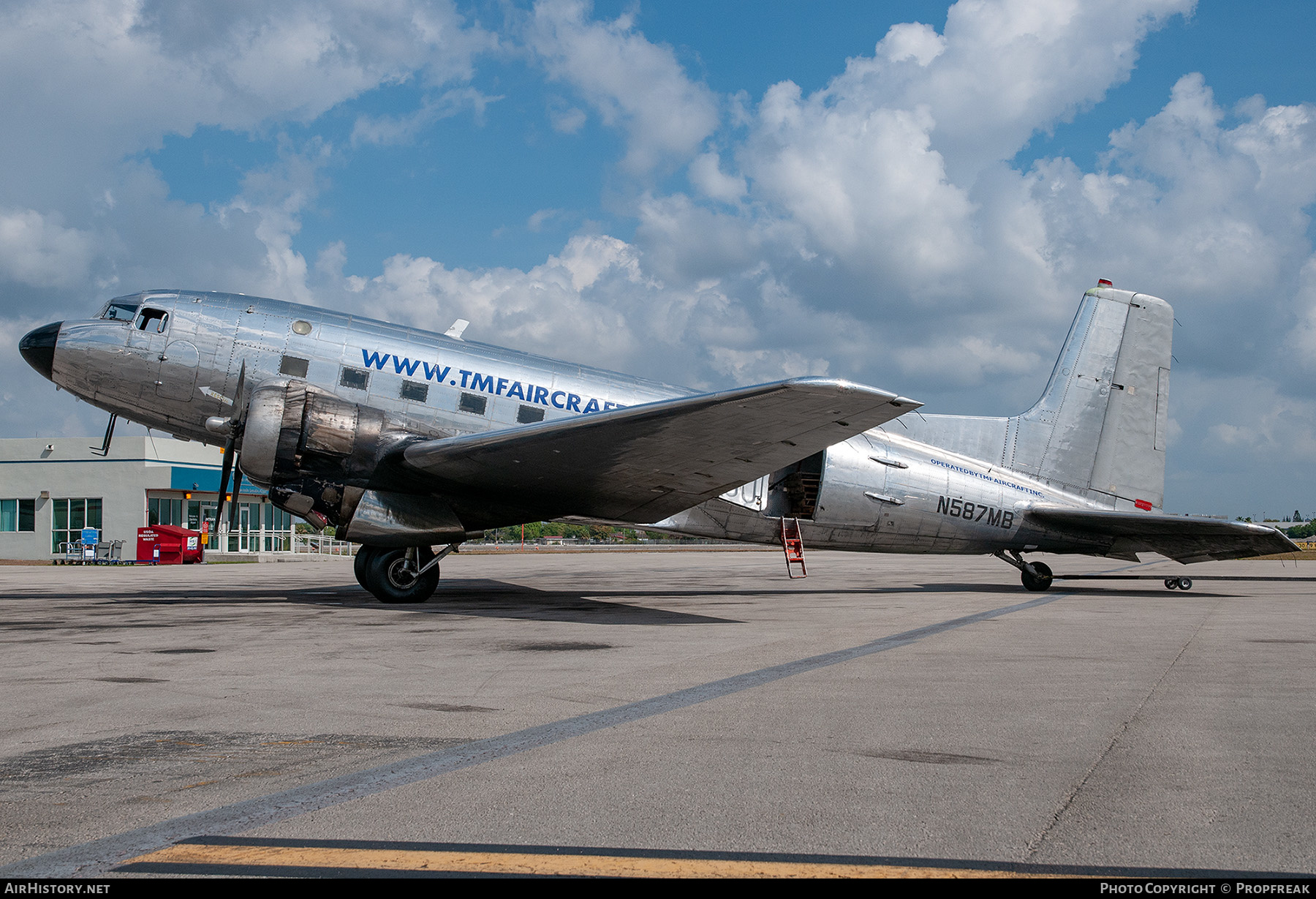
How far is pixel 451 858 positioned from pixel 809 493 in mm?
13166

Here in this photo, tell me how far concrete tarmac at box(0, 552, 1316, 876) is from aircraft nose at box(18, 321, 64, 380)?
5240 mm

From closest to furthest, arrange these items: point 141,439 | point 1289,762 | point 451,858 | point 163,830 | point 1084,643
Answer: point 451,858, point 163,830, point 1289,762, point 1084,643, point 141,439

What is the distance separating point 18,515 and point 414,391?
4263 centimetres

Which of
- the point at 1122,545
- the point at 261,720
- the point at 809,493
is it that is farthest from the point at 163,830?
the point at 1122,545

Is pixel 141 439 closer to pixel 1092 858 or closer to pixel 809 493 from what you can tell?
pixel 809 493

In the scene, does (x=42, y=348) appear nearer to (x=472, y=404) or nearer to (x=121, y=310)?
(x=121, y=310)

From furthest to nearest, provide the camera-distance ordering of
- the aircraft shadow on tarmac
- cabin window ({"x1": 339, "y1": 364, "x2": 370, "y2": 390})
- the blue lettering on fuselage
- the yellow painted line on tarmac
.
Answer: the blue lettering on fuselage
cabin window ({"x1": 339, "y1": 364, "x2": 370, "y2": 390})
the aircraft shadow on tarmac
the yellow painted line on tarmac

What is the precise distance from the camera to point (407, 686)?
6.54 metres

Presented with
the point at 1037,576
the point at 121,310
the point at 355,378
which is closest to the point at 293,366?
the point at 355,378

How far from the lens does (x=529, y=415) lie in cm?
1426

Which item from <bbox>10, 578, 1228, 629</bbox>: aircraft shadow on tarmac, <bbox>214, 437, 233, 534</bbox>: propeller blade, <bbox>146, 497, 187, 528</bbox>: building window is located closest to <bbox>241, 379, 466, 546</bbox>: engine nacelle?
<bbox>214, 437, 233, 534</bbox>: propeller blade

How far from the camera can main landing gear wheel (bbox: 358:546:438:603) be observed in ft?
44.7

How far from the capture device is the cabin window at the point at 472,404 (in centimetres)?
1390

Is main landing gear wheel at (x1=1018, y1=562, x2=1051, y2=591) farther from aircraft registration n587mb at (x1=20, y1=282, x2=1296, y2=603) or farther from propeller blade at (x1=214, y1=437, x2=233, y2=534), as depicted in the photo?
propeller blade at (x1=214, y1=437, x2=233, y2=534)
